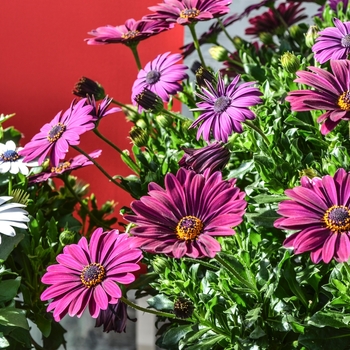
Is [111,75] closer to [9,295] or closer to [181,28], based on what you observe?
[181,28]

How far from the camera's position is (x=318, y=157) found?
734mm

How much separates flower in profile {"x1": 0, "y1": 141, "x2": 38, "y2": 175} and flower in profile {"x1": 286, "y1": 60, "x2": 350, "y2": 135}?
332mm

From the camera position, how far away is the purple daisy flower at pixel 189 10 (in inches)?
28.6

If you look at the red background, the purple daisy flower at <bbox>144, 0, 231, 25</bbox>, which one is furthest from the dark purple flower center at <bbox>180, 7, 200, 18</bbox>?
the red background

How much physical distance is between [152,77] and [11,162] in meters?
0.20

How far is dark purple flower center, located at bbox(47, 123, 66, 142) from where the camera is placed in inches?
25.6

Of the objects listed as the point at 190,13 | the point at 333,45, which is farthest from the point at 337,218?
the point at 190,13

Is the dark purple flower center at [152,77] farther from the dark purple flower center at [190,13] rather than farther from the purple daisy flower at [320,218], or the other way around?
the purple daisy flower at [320,218]

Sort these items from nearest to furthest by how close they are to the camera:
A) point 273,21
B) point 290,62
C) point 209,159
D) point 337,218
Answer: point 337,218 < point 209,159 < point 290,62 < point 273,21

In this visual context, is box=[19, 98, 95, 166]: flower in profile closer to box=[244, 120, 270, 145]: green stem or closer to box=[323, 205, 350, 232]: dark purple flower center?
box=[244, 120, 270, 145]: green stem

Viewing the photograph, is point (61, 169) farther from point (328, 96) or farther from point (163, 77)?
point (328, 96)

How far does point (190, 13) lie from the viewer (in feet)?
2.44

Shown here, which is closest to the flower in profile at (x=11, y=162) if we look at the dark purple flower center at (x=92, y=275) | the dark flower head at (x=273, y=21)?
the dark purple flower center at (x=92, y=275)

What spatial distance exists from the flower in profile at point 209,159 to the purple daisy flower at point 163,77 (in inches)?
5.6
